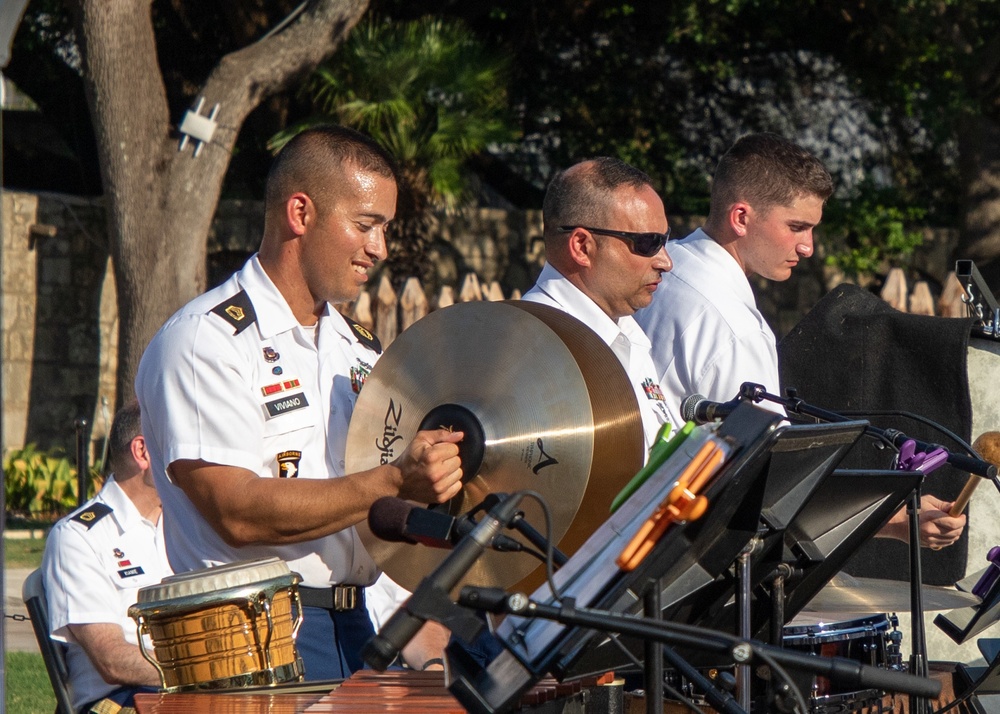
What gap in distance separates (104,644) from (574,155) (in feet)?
40.5

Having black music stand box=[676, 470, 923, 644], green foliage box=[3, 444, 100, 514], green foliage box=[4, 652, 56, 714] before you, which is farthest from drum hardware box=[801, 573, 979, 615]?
green foliage box=[3, 444, 100, 514]

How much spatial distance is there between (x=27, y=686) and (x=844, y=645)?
4621 mm

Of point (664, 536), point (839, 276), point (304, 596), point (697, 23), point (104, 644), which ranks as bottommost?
point (104, 644)

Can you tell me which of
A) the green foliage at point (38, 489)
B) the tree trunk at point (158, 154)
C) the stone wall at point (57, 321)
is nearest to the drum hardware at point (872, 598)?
the tree trunk at point (158, 154)

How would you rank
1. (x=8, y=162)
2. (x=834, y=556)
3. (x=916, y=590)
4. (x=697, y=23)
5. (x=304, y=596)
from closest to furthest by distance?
1. (x=834, y=556)
2. (x=916, y=590)
3. (x=304, y=596)
4. (x=697, y=23)
5. (x=8, y=162)

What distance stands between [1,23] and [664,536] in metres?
2.83

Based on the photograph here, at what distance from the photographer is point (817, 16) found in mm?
15406

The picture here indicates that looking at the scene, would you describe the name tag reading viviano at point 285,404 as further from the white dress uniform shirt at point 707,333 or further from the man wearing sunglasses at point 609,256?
the white dress uniform shirt at point 707,333

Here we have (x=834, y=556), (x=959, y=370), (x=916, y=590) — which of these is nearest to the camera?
(x=834, y=556)

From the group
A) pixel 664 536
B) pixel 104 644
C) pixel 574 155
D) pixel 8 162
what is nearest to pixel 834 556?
pixel 664 536

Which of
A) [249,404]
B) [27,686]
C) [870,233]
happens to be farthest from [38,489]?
[249,404]

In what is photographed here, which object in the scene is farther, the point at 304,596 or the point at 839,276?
the point at 839,276

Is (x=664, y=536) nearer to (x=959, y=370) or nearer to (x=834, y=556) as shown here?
(x=834, y=556)

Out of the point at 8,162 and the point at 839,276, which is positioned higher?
the point at 8,162
